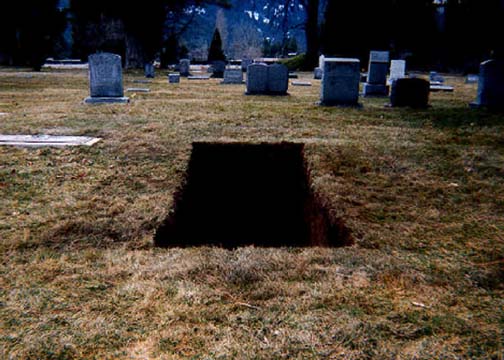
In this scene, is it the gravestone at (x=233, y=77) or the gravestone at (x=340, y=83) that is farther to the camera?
the gravestone at (x=233, y=77)

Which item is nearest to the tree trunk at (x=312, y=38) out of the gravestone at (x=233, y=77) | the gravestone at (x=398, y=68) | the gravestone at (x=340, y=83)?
the gravestone at (x=398, y=68)

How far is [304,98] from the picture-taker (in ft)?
39.4

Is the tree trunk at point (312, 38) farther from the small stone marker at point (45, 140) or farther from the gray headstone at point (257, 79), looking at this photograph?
the small stone marker at point (45, 140)

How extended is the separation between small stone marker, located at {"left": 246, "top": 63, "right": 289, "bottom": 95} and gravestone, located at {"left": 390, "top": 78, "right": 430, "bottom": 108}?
365cm

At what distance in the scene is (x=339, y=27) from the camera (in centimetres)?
2781

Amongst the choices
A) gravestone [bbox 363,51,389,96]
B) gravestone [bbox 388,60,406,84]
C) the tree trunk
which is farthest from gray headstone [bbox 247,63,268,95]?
the tree trunk

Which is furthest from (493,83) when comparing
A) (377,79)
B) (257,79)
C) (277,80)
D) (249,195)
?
(249,195)

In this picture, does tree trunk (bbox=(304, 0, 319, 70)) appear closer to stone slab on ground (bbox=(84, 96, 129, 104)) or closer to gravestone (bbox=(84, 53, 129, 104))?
gravestone (bbox=(84, 53, 129, 104))

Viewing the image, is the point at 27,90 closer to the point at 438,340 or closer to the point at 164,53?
the point at 438,340

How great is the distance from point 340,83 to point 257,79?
3208mm

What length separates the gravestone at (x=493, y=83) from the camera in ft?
31.0

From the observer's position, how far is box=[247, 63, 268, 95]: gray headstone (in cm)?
1266

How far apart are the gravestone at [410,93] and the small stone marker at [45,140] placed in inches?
282

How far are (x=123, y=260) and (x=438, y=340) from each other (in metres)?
2.06
